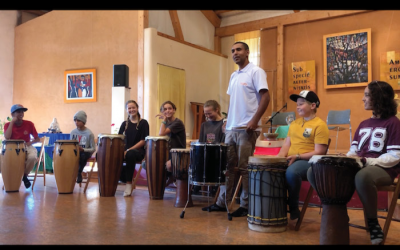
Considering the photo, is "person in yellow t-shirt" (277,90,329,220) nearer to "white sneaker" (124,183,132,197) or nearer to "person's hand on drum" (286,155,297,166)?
"person's hand on drum" (286,155,297,166)

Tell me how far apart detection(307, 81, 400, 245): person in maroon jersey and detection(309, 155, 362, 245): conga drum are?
0.22ft

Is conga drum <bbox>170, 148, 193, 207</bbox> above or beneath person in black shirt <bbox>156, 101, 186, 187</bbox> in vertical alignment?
beneath

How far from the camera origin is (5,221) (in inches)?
123

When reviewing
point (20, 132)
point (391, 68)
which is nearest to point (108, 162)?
point (20, 132)

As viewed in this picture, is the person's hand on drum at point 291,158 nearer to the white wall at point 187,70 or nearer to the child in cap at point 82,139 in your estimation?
the child in cap at point 82,139

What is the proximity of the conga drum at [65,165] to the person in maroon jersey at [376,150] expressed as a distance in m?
3.44

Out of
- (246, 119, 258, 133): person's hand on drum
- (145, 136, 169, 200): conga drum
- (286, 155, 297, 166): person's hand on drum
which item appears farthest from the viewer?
(145, 136, 169, 200): conga drum

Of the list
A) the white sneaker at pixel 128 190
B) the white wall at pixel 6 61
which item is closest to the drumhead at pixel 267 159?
the white sneaker at pixel 128 190

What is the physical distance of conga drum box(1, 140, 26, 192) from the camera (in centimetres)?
512

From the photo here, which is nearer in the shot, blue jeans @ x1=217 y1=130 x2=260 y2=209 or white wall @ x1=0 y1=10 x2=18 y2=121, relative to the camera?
blue jeans @ x1=217 y1=130 x2=260 y2=209

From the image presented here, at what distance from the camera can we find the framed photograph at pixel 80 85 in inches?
366

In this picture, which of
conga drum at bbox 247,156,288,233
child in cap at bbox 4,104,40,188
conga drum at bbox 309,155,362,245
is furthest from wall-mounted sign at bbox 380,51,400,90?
child in cap at bbox 4,104,40,188

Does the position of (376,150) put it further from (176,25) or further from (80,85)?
(80,85)

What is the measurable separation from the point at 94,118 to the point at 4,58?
3306 millimetres
